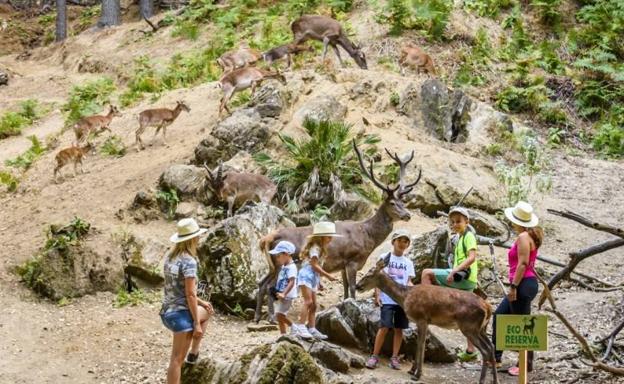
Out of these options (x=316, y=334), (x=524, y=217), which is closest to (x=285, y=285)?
(x=316, y=334)

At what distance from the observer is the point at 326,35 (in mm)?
18375

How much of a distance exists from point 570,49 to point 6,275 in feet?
49.2

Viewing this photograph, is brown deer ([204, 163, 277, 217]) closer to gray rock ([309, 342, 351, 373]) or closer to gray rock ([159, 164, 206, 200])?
gray rock ([159, 164, 206, 200])

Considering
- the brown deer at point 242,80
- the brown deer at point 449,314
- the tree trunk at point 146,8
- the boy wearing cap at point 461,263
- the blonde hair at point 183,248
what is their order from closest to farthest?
1. the blonde hair at point 183,248
2. the brown deer at point 449,314
3. the boy wearing cap at point 461,263
4. the brown deer at point 242,80
5. the tree trunk at point 146,8

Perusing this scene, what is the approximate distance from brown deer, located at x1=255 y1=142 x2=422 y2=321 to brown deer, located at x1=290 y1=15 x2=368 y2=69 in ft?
24.9

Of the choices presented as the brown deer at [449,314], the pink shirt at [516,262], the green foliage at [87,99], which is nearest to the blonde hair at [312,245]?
the brown deer at [449,314]

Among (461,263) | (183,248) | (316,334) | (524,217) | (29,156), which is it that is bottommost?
(29,156)

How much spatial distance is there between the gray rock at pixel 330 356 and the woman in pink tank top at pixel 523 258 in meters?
1.70

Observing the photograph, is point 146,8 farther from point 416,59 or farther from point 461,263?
point 461,263

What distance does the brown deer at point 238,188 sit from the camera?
43.4 feet

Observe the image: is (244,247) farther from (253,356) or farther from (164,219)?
(253,356)

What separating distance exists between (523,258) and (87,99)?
15978 mm

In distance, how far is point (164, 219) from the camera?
1389cm

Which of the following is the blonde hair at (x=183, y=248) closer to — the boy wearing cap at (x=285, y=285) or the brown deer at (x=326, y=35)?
the boy wearing cap at (x=285, y=285)
